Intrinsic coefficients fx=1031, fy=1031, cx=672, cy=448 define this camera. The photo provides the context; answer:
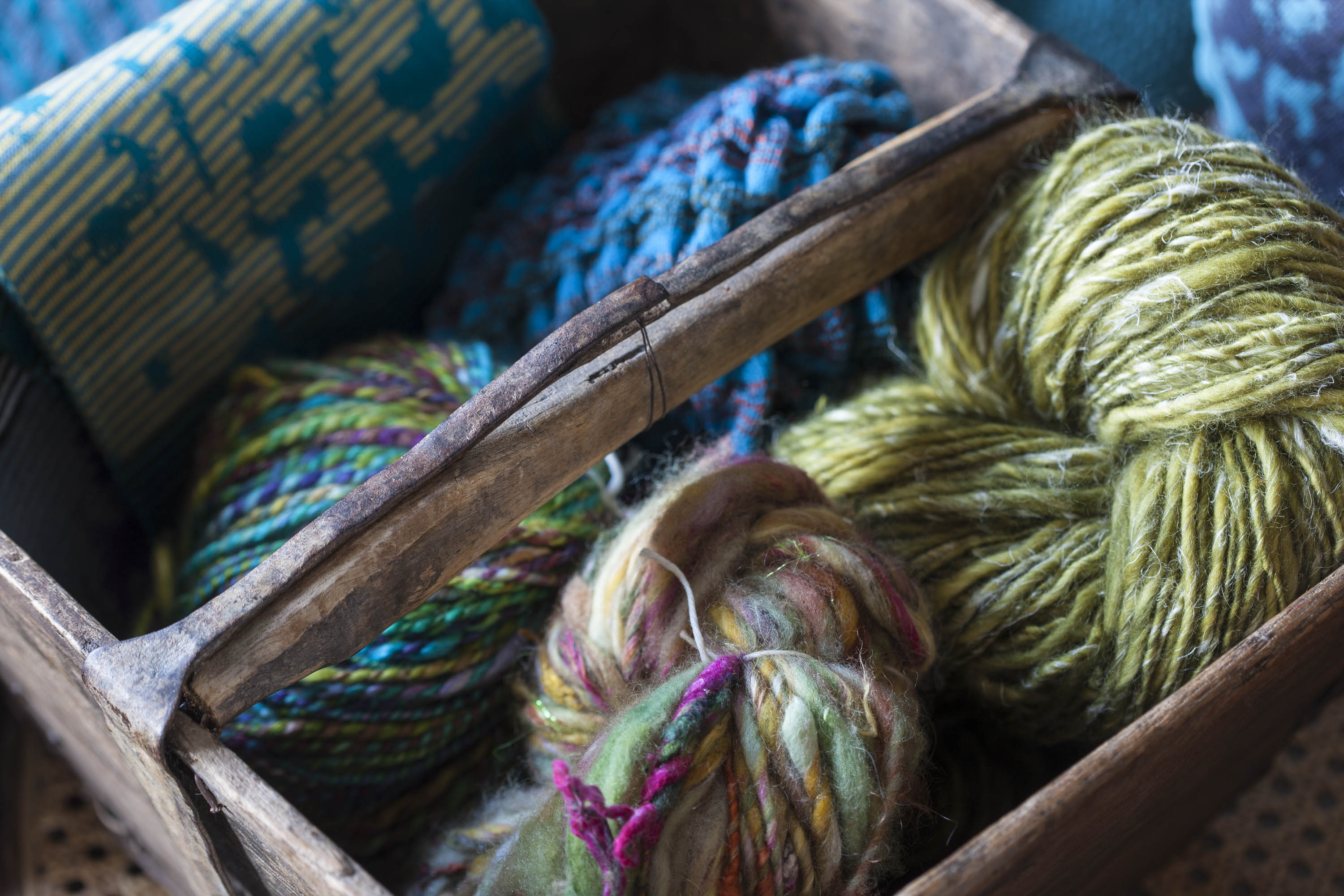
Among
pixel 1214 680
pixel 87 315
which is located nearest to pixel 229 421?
pixel 87 315

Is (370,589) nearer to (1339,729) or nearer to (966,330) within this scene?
(966,330)

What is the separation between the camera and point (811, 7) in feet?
2.66

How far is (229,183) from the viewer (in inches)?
25.5

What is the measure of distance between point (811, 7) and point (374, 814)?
66 centimetres

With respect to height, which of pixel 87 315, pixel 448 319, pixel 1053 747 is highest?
pixel 87 315

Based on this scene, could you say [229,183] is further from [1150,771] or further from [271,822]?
[1150,771]

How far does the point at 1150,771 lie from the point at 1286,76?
52cm

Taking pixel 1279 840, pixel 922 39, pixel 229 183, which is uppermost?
pixel 229 183

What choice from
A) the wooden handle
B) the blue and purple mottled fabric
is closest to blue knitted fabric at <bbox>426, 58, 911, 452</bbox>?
the wooden handle

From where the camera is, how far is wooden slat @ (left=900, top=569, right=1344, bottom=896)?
1.32 feet

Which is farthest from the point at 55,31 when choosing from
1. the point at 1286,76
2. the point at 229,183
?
the point at 1286,76

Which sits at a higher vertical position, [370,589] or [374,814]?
[370,589]

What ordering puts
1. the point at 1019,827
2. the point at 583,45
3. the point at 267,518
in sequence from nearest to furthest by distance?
the point at 1019,827
the point at 267,518
the point at 583,45

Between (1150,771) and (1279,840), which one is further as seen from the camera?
(1279,840)
